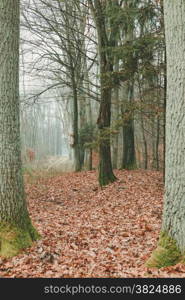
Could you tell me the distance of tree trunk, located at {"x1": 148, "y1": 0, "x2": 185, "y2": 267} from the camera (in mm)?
3875

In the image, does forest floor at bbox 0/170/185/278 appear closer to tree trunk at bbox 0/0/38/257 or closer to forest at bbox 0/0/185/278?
forest at bbox 0/0/185/278

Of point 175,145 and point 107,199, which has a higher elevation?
point 175,145

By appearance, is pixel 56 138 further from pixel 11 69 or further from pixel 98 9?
pixel 11 69

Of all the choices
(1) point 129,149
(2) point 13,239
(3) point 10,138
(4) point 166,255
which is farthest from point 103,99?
(4) point 166,255

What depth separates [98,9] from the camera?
10.7 meters

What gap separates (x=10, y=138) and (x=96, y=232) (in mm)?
2827

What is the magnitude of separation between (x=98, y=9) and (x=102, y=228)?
8.44 m

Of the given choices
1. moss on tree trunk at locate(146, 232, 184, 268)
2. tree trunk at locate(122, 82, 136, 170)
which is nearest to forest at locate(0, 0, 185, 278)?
moss on tree trunk at locate(146, 232, 184, 268)

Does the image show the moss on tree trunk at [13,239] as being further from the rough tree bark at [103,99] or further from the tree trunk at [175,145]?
the rough tree bark at [103,99]

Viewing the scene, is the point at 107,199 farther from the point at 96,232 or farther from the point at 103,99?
the point at 103,99

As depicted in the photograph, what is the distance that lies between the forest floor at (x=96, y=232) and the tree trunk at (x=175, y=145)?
0.84ft

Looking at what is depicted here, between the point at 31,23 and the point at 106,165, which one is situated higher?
the point at 31,23

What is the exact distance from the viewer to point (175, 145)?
396cm

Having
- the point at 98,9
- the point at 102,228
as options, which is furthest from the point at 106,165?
the point at 98,9
